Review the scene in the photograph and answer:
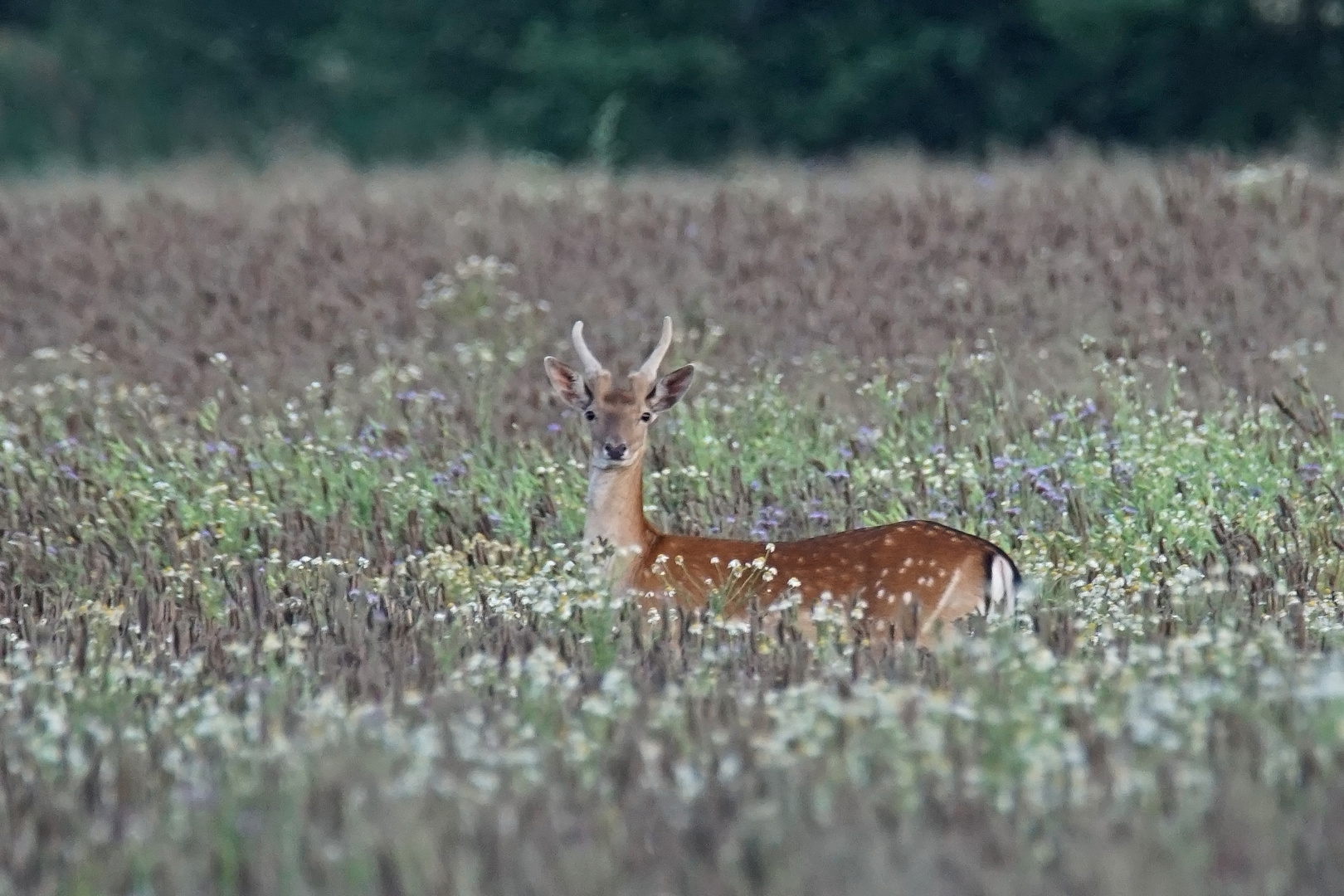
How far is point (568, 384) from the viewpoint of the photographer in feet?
A: 26.2

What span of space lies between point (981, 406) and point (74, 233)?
312 inches

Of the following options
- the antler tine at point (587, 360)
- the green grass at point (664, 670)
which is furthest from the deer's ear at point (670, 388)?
the green grass at point (664, 670)

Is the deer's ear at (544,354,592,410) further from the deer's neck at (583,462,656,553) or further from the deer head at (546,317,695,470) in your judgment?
the deer's neck at (583,462,656,553)

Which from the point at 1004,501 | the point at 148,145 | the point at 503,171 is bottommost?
the point at 1004,501

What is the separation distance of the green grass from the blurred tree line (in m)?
14.1

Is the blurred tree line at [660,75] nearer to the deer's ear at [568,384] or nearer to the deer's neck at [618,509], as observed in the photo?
the deer's ear at [568,384]

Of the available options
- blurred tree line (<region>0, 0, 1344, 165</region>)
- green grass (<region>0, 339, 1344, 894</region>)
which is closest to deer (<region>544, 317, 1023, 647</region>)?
green grass (<region>0, 339, 1344, 894</region>)

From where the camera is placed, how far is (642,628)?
20.4 feet

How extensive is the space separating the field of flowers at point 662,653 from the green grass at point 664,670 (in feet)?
0.05

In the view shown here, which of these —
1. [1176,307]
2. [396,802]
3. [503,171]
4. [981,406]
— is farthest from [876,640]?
[503,171]

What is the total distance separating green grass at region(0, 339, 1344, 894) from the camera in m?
3.88

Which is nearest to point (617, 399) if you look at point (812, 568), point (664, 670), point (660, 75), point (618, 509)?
point (618, 509)

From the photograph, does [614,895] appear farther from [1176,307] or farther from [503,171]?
[503,171]

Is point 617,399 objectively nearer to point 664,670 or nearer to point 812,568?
point 812,568
